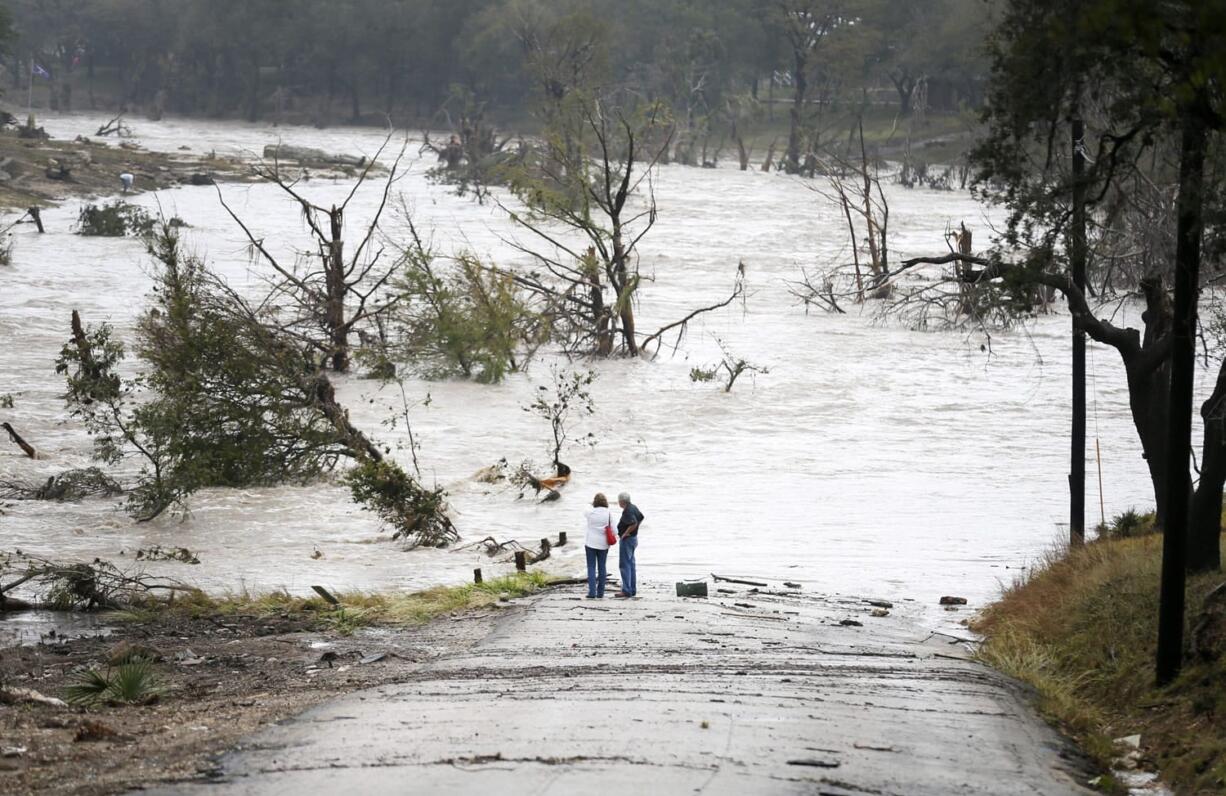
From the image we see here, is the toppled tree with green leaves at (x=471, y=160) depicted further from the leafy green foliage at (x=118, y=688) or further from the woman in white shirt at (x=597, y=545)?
the leafy green foliage at (x=118, y=688)

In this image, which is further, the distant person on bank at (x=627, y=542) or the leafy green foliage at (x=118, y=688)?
the distant person on bank at (x=627, y=542)

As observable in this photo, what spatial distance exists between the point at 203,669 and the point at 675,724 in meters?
5.23

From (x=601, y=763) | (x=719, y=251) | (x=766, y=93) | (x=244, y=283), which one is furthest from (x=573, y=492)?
(x=766, y=93)

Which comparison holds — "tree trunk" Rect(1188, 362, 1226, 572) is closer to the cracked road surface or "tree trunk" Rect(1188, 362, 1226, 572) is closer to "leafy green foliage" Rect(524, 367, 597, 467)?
the cracked road surface

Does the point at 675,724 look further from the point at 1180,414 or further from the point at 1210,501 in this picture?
the point at 1210,501

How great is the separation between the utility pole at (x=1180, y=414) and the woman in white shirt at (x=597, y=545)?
6459mm

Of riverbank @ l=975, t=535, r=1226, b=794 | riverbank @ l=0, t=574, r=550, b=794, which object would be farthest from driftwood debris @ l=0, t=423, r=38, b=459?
riverbank @ l=975, t=535, r=1226, b=794

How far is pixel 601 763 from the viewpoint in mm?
9211

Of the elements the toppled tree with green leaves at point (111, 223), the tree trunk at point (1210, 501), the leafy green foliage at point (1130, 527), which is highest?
the toppled tree with green leaves at point (111, 223)

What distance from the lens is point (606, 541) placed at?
1648 cm

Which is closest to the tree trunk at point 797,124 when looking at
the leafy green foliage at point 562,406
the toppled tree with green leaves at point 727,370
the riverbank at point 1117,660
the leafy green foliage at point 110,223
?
the leafy green foliage at point 110,223

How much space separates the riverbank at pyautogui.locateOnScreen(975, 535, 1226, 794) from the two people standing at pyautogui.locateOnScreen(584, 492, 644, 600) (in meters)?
3.85

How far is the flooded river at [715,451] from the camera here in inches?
808

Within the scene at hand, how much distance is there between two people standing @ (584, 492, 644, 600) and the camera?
648 inches
